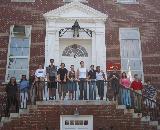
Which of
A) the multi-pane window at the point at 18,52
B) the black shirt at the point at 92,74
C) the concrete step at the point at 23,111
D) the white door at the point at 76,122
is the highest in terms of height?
the multi-pane window at the point at 18,52

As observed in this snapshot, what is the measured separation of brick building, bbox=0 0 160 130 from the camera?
21.2 metres

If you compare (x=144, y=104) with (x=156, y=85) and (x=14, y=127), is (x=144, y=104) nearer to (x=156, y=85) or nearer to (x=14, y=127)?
(x=156, y=85)

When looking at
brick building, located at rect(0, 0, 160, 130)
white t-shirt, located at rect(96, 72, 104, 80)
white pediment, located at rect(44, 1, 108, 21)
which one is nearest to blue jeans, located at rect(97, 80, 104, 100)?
white t-shirt, located at rect(96, 72, 104, 80)

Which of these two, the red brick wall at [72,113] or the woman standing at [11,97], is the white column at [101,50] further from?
the woman standing at [11,97]

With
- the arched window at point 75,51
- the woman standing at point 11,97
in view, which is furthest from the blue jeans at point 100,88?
the arched window at point 75,51

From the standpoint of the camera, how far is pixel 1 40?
2162 cm

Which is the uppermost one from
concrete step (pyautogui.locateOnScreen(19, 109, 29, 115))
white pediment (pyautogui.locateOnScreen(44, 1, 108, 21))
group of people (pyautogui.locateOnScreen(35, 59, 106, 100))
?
white pediment (pyautogui.locateOnScreen(44, 1, 108, 21))

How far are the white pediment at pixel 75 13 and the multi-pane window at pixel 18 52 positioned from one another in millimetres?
1430

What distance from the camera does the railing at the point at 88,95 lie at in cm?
1731

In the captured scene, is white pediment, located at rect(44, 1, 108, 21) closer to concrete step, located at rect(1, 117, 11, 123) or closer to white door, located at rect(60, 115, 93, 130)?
white door, located at rect(60, 115, 93, 130)

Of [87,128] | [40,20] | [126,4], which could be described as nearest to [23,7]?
[40,20]

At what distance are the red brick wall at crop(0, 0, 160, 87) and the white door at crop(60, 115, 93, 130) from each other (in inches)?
184

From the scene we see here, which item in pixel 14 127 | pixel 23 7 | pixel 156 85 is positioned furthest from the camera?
pixel 23 7

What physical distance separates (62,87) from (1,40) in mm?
5695
